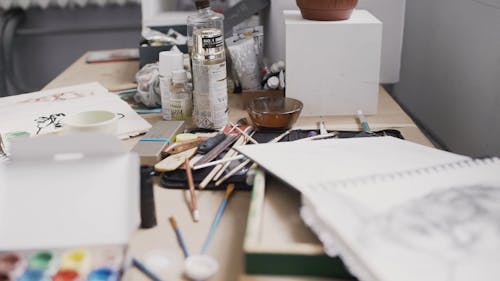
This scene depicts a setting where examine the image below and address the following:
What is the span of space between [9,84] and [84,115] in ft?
4.33

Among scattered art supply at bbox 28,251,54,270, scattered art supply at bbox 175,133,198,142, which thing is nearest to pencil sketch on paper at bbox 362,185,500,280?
scattered art supply at bbox 28,251,54,270

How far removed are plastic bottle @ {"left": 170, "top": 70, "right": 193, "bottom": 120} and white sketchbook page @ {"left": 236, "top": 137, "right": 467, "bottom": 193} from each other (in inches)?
10.0

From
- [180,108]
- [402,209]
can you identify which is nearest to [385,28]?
[180,108]

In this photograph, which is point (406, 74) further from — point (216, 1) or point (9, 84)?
point (9, 84)

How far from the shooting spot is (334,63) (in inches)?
38.4

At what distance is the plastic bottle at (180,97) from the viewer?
949 mm

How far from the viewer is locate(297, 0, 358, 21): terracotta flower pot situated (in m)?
0.94

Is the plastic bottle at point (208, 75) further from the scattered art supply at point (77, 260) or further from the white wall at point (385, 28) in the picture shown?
the scattered art supply at point (77, 260)

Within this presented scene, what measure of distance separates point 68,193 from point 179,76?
0.44 metres

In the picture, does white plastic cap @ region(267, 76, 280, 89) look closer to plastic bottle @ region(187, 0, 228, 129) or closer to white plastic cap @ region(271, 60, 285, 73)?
white plastic cap @ region(271, 60, 285, 73)

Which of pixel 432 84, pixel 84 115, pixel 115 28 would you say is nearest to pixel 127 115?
pixel 84 115

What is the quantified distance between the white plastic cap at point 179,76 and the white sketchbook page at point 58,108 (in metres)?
0.10

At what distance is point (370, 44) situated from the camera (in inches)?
37.9

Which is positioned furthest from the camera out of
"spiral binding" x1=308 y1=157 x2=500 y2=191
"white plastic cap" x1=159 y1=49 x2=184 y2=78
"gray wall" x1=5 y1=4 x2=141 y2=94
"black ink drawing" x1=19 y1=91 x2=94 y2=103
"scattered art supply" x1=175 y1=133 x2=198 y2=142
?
"gray wall" x1=5 y1=4 x2=141 y2=94
